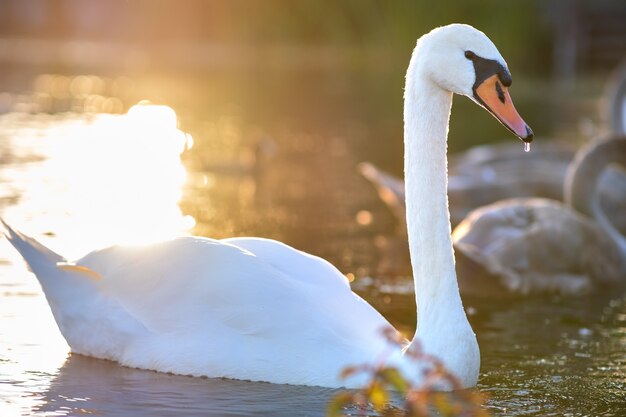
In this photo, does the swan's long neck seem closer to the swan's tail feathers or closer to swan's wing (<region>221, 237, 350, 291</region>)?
swan's wing (<region>221, 237, 350, 291</region>)

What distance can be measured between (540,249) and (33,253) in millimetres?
3892

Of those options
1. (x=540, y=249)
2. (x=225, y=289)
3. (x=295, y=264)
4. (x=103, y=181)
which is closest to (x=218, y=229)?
(x=540, y=249)

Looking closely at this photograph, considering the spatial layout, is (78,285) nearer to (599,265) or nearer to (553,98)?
(599,265)

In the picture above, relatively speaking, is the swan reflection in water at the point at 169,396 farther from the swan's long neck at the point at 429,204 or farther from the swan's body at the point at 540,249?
the swan's body at the point at 540,249

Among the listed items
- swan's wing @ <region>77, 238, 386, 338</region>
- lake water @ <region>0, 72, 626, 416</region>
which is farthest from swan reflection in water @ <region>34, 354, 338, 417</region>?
swan's wing @ <region>77, 238, 386, 338</region>

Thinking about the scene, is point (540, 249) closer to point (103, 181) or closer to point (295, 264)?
point (295, 264)

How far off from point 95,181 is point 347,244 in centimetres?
361

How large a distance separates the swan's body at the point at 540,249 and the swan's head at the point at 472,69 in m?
3.23

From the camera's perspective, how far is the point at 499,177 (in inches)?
469

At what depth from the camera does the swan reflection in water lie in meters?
5.64

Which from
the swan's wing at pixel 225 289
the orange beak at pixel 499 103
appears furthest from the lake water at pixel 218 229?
the orange beak at pixel 499 103

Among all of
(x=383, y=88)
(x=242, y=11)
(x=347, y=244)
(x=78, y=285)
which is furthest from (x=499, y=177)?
(x=242, y=11)

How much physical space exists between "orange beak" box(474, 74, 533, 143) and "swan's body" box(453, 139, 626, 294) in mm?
3355

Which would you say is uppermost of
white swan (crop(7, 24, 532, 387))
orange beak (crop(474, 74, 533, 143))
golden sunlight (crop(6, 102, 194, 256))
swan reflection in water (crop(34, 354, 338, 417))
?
golden sunlight (crop(6, 102, 194, 256))
